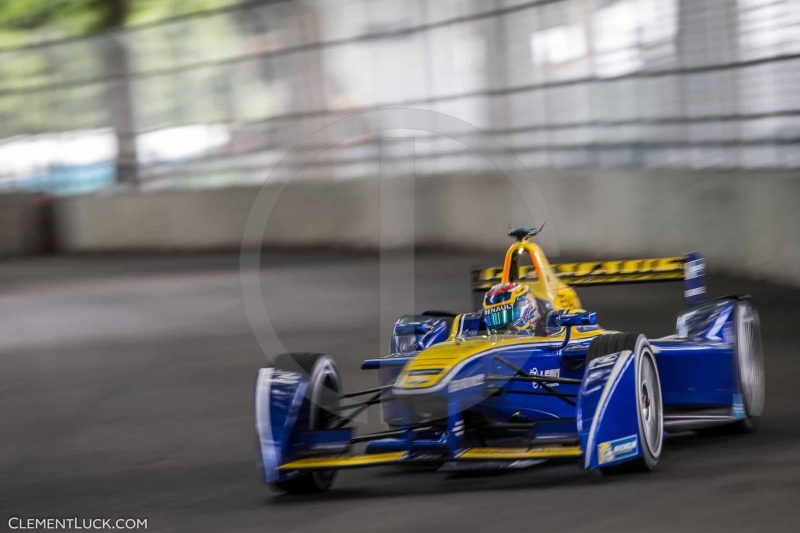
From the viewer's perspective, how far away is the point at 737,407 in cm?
962

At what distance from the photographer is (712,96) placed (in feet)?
69.7

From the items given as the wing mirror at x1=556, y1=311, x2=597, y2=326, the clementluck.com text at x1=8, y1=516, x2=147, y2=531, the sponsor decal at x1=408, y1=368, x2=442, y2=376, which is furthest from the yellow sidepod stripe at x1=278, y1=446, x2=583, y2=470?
the wing mirror at x1=556, y1=311, x2=597, y2=326

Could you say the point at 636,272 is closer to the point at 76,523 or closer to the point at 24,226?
the point at 76,523

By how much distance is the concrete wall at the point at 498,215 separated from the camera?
18859mm

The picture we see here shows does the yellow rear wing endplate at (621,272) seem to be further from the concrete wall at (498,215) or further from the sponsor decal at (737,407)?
the sponsor decal at (737,407)

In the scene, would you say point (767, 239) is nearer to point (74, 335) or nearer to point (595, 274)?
point (595, 274)

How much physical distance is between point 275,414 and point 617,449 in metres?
2.23

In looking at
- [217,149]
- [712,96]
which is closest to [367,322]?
[712,96]

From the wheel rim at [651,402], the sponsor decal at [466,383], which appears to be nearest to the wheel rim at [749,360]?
the wheel rim at [651,402]

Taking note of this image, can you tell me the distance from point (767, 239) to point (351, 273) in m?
9.41

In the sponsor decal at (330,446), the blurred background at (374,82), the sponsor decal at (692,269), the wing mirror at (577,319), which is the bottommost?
the sponsor decal at (330,446)

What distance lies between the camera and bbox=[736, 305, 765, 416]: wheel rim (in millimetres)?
9805

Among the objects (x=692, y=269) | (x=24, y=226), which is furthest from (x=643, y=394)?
(x=24, y=226)

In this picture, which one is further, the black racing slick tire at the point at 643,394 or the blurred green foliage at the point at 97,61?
the blurred green foliage at the point at 97,61
